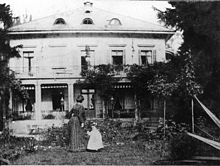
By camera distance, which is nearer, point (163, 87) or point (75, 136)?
point (75, 136)

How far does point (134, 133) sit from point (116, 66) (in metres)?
4.52

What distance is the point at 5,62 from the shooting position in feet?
29.1

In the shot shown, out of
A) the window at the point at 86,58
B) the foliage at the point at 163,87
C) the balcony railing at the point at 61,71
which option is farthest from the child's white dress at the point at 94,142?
the window at the point at 86,58

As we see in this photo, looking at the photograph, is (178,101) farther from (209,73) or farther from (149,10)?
(149,10)

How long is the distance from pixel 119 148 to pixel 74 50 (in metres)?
5.27

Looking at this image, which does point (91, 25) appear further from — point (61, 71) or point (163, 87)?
point (163, 87)

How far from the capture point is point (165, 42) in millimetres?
14422

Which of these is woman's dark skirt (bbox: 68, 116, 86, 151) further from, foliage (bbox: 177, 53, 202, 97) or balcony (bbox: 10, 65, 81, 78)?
balcony (bbox: 10, 65, 81, 78)

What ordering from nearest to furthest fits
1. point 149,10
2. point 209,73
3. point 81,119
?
point 81,119 → point 209,73 → point 149,10

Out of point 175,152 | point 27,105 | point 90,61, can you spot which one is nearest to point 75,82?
point 90,61

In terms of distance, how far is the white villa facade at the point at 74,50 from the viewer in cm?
1176

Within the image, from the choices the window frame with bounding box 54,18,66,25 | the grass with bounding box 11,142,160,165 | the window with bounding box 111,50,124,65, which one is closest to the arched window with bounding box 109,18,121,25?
the window with bounding box 111,50,124,65

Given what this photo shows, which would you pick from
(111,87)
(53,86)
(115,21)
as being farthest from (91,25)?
(53,86)

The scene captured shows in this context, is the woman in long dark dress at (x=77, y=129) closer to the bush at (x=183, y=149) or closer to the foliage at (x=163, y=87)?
the bush at (x=183, y=149)
